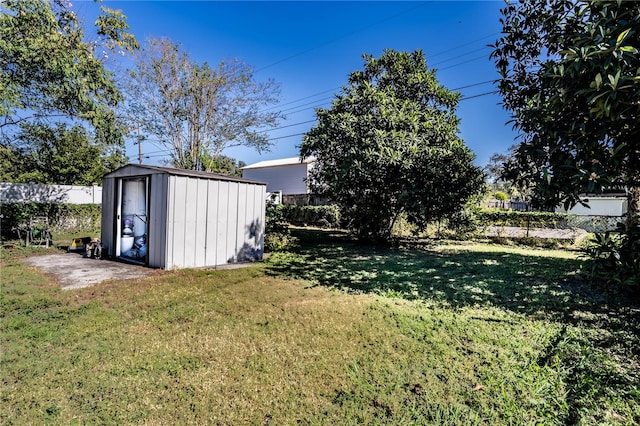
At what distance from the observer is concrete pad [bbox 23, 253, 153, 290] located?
17.0 ft

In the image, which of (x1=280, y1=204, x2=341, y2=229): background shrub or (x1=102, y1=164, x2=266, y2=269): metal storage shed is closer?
(x1=102, y1=164, x2=266, y2=269): metal storage shed

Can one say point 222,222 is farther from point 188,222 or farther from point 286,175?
point 286,175

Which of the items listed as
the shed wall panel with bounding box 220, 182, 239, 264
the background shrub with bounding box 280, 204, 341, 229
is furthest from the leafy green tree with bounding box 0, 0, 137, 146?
the background shrub with bounding box 280, 204, 341, 229

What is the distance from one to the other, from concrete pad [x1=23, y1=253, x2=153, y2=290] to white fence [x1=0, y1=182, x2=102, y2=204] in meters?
6.35

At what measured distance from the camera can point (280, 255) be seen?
7980 mm

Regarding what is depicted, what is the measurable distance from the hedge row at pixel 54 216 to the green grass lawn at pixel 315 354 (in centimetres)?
689

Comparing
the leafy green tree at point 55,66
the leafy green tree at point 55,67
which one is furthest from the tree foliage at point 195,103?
the leafy green tree at point 55,66

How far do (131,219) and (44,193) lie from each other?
8235 millimetres

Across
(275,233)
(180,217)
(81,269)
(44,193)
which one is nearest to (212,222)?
(180,217)

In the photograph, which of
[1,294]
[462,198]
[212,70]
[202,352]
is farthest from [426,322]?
[212,70]

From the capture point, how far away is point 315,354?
2.75m

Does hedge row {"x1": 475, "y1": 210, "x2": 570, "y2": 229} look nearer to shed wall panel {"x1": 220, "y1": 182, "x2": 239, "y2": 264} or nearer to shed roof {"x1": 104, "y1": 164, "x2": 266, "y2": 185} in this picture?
shed wall panel {"x1": 220, "y1": 182, "x2": 239, "y2": 264}

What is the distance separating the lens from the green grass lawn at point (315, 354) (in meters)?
2.07

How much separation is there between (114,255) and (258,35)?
913 cm
